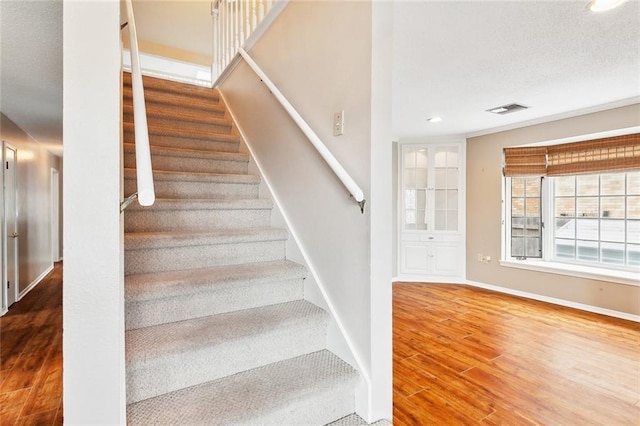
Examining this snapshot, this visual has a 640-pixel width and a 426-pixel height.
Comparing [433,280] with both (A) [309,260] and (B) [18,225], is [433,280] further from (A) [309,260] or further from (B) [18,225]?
(B) [18,225]

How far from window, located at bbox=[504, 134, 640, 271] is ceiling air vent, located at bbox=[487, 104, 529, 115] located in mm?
973

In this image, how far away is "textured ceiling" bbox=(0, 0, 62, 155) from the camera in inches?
72.9

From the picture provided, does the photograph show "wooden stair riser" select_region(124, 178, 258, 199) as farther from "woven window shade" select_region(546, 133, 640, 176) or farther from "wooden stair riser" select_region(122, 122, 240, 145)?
"woven window shade" select_region(546, 133, 640, 176)

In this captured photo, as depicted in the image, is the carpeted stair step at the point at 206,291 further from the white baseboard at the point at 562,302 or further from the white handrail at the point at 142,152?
the white baseboard at the point at 562,302

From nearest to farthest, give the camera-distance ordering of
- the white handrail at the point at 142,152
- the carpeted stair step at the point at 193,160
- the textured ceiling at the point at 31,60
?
the white handrail at the point at 142,152, the textured ceiling at the point at 31,60, the carpeted stair step at the point at 193,160

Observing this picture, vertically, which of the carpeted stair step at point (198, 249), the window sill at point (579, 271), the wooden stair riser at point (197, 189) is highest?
the wooden stair riser at point (197, 189)

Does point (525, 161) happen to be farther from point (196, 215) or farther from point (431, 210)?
point (196, 215)

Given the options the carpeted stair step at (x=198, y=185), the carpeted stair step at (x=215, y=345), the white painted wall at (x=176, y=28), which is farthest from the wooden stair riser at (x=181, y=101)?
the carpeted stair step at (x=215, y=345)

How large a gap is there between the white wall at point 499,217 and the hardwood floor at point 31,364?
16.2 ft

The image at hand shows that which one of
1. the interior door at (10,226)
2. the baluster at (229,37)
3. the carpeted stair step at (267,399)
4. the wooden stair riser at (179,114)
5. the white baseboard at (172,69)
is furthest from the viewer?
the white baseboard at (172,69)

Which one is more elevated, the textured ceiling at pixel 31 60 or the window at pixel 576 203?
the textured ceiling at pixel 31 60

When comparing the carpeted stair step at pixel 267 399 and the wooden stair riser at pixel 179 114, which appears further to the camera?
the wooden stair riser at pixel 179 114

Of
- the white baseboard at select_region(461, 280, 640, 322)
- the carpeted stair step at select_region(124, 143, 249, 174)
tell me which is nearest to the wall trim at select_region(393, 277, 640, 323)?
the white baseboard at select_region(461, 280, 640, 322)

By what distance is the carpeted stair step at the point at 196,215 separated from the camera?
190cm
